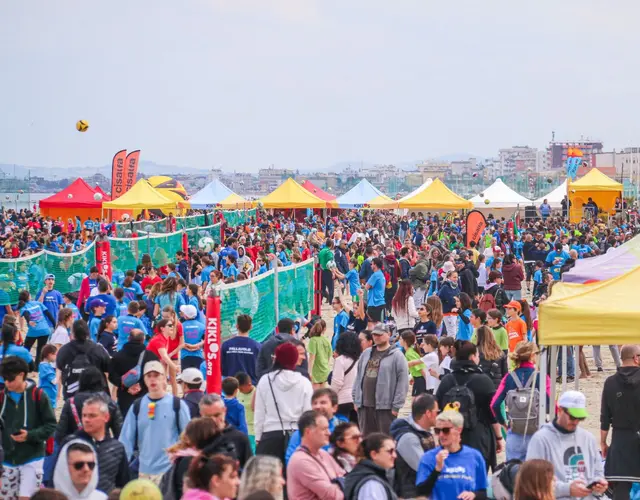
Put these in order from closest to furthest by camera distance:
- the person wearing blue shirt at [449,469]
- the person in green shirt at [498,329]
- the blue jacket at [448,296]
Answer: the person wearing blue shirt at [449,469] < the person in green shirt at [498,329] < the blue jacket at [448,296]

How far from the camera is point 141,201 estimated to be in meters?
32.4

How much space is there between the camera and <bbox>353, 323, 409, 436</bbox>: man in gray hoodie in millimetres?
8383

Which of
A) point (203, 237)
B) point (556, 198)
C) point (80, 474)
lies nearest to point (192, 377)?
point (80, 474)

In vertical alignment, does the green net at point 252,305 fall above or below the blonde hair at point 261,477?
below

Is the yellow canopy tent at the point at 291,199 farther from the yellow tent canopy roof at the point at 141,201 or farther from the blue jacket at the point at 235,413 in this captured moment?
the blue jacket at the point at 235,413

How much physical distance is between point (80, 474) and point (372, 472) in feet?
5.23

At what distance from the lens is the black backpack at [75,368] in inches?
345

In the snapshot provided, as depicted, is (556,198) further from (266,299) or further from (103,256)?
(266,299)

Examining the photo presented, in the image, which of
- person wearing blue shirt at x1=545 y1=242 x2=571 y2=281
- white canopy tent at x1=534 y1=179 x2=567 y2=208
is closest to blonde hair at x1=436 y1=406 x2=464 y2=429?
person wearing blue shirt at x1=545 y1=242 x2=571 y2=281

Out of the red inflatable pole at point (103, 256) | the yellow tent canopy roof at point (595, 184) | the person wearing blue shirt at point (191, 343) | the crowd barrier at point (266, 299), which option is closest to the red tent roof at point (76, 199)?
the yellow tent canopy roof at point (595, 184)

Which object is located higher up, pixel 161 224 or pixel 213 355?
pixel 213 355

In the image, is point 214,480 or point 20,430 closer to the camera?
point 214,480

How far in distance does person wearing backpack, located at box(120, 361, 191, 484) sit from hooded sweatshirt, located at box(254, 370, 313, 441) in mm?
737

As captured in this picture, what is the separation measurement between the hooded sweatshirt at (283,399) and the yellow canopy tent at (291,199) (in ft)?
82.6
